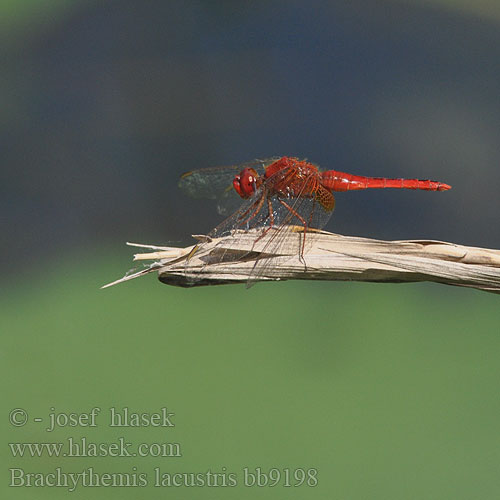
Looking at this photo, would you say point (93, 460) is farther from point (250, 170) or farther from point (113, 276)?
point (250, 170)

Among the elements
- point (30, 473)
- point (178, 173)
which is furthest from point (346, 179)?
point (30, 473)

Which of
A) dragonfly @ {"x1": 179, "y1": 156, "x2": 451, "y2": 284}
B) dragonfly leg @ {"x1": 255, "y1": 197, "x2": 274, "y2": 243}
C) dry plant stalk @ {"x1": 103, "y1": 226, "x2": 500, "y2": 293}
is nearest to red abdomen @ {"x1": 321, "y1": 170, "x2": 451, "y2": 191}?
dragonfly @ {"x1": 179, "y1": 156, "x2": 451, "y2": 284}

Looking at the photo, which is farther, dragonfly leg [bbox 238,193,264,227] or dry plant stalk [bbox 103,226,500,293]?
dragonfly leg [bbox 238,193,264,227]

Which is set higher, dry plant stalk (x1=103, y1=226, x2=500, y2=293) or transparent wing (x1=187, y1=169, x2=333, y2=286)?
transparent wing (x1=187, y1=169, x2=333, y2=286)

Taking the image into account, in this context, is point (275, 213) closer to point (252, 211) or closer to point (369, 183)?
point (252, 211)

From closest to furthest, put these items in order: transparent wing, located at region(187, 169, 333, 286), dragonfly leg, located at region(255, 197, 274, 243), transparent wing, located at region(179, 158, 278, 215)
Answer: dragonfly leg, located at region(255, 197, 274, 243) < transparent wing, located at region(187, 169, 333, 286) < transparent wing, located at region(179, 158, 278, 215)

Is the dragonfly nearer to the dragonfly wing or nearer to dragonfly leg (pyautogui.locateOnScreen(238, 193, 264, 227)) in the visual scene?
dragonfly leg (pyautogui.locateOnScreen(238, 193, 264, 227))
